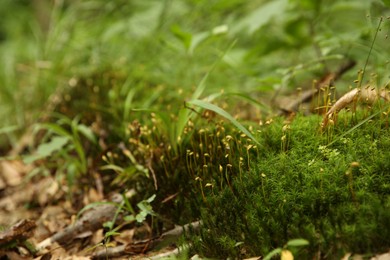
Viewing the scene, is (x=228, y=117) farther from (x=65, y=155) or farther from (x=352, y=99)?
(x=65, y=155)

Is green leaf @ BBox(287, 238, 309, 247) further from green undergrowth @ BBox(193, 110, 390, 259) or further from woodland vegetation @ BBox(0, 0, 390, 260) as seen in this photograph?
green undergrowth @ BBox(193, 110, 390, 259)

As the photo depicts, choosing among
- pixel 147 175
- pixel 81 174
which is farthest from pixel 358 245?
pixel 81 174

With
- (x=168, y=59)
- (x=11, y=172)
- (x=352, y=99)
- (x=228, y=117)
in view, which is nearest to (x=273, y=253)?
(x=228, y=117)

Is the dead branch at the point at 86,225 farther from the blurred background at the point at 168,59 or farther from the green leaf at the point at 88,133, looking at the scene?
the blurred background at the point at 168,59

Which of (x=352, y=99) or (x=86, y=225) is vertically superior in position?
(x=352, y=99)

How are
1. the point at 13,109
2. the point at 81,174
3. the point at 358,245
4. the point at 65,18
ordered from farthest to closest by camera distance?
the point at 65,18
the point at 13,109
the point at 81,174
the point at 358,245

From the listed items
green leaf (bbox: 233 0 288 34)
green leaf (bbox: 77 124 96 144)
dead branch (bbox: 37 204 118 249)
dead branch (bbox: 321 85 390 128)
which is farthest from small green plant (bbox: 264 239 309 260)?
green leaf (bbox: 233 0 288 34)

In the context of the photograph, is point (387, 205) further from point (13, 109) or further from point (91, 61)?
point (13, 109)

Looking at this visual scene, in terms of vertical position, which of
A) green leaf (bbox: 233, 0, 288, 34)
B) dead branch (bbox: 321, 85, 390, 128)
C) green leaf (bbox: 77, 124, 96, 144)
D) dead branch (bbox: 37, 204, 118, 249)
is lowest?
dead branch (bbox: 37, 204, 118, 249)

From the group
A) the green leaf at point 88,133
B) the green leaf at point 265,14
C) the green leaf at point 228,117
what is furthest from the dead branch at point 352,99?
A: the green leaf at point 88,133
